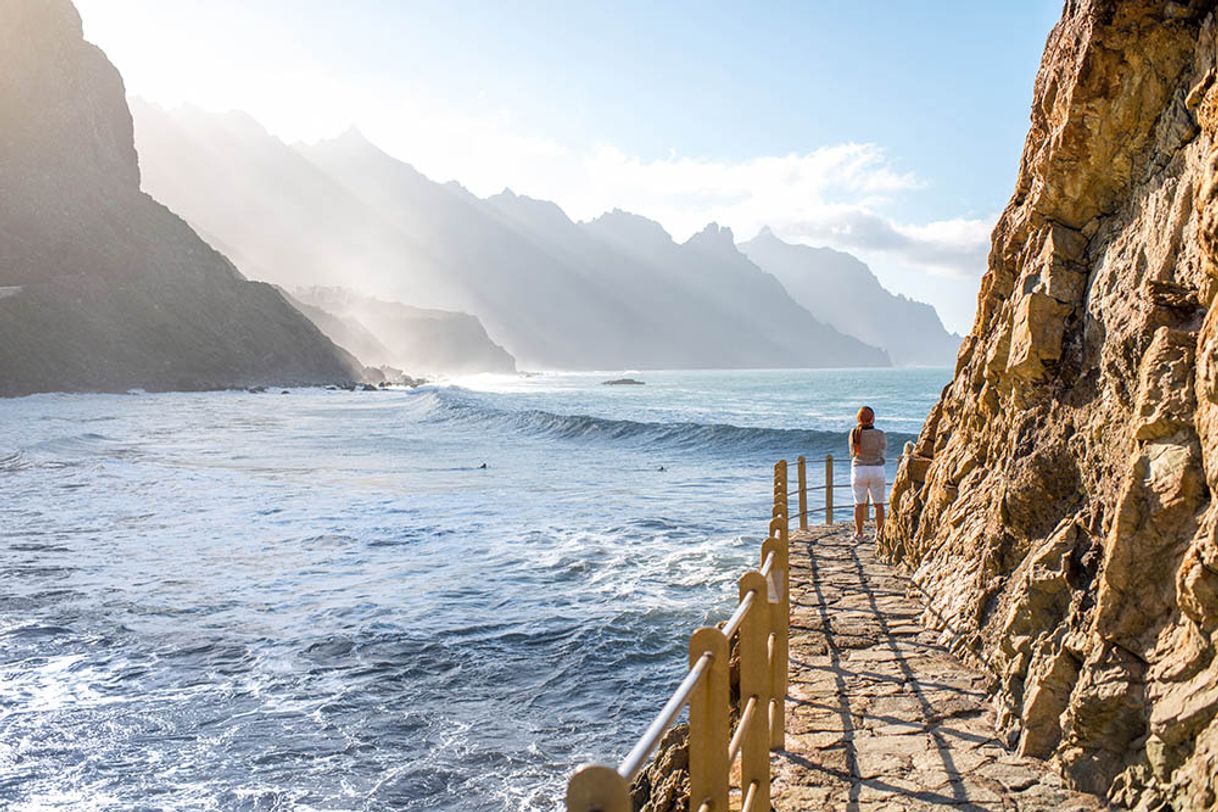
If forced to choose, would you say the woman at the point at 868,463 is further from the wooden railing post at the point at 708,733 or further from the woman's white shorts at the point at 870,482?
the wooden railing post at the point at 708,733

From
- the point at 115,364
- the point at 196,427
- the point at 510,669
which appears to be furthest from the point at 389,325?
the point at 510,669

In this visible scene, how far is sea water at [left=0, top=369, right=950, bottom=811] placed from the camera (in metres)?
6.52

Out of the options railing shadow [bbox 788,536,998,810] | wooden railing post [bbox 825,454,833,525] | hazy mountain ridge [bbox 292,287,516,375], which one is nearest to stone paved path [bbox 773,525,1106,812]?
railing shadow [bbox 788,536,998,810]

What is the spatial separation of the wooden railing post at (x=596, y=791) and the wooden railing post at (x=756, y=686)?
199 centimetres

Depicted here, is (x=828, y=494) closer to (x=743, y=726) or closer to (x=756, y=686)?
(x=756, y=686)

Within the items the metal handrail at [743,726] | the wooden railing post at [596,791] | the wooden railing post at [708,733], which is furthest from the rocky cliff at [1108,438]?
the wooden railing post at [596,791]

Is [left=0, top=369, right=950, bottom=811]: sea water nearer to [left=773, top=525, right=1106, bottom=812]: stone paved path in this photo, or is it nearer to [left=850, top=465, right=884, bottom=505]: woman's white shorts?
[left=773, top=525, right=1106, bottom=812]: stone paved path

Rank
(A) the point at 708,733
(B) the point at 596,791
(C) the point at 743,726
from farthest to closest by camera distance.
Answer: (C) the point at 743,726 → (A) the point at 708,733 → (B) the point at 596,791

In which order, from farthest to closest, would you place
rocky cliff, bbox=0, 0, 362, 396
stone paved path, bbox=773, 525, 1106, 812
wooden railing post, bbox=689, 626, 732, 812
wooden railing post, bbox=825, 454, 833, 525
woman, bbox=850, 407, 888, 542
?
rocky cliff, bbox=0, 0, 362, 396
wooden railing post, bbox=825, 454, 833, 525
woman, bbox=850, 407, 888, 542
stone paved path, bbox=773, 525, 1106, 812
wooden railing post, bbox=689, 626, 732, 812

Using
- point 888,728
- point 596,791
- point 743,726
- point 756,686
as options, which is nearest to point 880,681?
point 888,728

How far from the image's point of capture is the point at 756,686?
3875mm

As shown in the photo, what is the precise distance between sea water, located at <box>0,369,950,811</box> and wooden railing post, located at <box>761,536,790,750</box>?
6.47 feet

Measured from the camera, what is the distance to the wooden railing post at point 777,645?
15.3ft

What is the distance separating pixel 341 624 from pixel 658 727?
880cm
